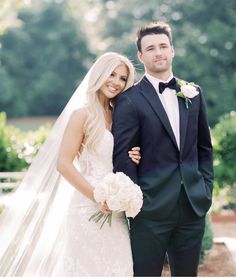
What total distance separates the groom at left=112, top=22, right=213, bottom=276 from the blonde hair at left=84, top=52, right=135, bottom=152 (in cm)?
10

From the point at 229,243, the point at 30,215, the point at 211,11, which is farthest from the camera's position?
the point at 211,11

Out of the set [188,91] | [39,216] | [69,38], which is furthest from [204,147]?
[69,38]

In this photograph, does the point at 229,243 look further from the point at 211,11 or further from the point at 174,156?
the point at 211,11

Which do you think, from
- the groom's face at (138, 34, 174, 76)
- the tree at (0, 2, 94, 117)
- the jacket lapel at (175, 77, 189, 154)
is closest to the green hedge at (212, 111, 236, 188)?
the jacket lapel at (175, 77, 189, 154)

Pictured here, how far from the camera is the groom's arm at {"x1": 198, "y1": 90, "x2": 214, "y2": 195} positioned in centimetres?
372

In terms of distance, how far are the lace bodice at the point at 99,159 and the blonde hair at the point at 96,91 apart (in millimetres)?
43

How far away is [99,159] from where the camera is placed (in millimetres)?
3572

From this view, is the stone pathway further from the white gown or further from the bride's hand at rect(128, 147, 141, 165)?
the bride's hand at rect(128, 147, 141, 165)

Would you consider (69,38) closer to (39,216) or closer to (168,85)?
(39,216)

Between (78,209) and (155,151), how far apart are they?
2.04 feet

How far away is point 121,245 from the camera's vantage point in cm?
354

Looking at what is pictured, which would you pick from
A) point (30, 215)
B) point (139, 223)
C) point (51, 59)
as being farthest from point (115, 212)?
point (51, 59)

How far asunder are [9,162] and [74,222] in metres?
5.30

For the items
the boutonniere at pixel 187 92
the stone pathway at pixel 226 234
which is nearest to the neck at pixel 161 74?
the boutonniere at pixel 187 92
